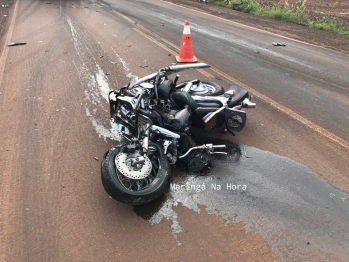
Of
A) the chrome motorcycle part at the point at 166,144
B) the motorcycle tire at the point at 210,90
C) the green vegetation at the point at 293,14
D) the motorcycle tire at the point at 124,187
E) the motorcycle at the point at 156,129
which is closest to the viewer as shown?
the motorcycle tire at the point at 124,187

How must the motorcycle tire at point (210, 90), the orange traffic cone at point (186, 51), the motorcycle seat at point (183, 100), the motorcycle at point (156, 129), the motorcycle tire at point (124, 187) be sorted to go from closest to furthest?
1. the motorcycle tire at point (124, 187)
2. the motorcycle at point (156, 129)
3. the motorcycle seat at point (183, 100)
4. the motorcycle tire at point (210, 90)
5. the orange traffic cone at point (186, 51)

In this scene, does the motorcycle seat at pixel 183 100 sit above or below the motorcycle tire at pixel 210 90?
above

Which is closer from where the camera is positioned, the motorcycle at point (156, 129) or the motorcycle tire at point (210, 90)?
the motorcycle at point (156, 129)

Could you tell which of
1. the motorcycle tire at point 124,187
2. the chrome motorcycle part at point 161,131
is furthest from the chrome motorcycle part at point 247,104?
the motorcycle tire at point 124,187

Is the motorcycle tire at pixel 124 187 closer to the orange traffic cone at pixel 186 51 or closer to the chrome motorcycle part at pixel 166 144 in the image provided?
the chrome motorcycle part at pixel 166 144

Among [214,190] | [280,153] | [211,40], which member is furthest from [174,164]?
[211,40]

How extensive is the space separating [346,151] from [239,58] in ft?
15.1

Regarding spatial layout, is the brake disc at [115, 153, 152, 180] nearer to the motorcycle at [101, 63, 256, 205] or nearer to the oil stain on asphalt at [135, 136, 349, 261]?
the motorcycle at [101, 63, 256, 205]

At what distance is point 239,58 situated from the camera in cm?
890

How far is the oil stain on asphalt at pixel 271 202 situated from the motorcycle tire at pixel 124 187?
21cm

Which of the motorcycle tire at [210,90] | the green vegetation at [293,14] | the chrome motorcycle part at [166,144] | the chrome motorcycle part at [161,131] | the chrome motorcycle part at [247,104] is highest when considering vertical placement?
the green vegetation at [293,14]

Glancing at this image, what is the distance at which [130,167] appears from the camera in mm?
3916

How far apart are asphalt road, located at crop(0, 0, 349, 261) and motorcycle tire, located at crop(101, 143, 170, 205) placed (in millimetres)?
208

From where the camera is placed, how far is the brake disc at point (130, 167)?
385 cm
